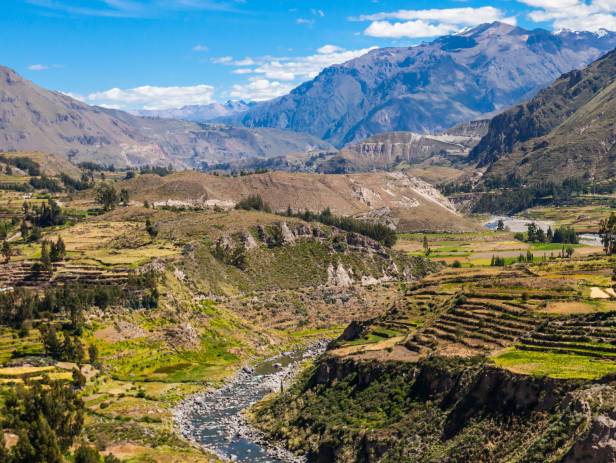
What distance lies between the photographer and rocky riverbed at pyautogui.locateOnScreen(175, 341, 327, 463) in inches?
3531

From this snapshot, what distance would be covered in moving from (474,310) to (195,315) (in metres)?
68.3

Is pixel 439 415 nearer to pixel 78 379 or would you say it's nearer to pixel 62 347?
pixel 78 379

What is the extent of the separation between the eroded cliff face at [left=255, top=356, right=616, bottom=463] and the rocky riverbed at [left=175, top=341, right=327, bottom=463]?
312 centimetres

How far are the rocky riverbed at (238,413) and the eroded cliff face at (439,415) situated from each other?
10.2 feet

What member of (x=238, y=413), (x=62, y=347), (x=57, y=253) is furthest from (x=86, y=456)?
(x=57, y=253)

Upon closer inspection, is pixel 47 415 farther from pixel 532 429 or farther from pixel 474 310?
pixel 474 310

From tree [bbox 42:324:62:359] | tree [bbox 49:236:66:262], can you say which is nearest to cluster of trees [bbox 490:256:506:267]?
tree [bbox 49:236:66:262]

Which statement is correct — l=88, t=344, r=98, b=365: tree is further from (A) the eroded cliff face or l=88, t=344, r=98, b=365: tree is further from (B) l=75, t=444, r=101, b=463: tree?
(B) l=75, t=444, r=101, b=463: tree

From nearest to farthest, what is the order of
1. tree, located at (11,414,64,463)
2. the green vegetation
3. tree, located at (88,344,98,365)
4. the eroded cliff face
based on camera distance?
1. the eroded cliff face
2. the green vegetation
3. tree, located at (11,414,64,463)
4. tree, located at (88,344,98,365)

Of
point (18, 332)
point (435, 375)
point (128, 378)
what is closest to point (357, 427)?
point (435, 375)

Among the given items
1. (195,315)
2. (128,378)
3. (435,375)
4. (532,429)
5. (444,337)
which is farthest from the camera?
(195,315)

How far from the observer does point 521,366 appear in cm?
7256

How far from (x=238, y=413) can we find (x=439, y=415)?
37.5 metres

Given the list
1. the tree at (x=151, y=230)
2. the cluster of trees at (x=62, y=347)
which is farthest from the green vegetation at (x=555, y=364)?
the tree at (x=151, y=230)
